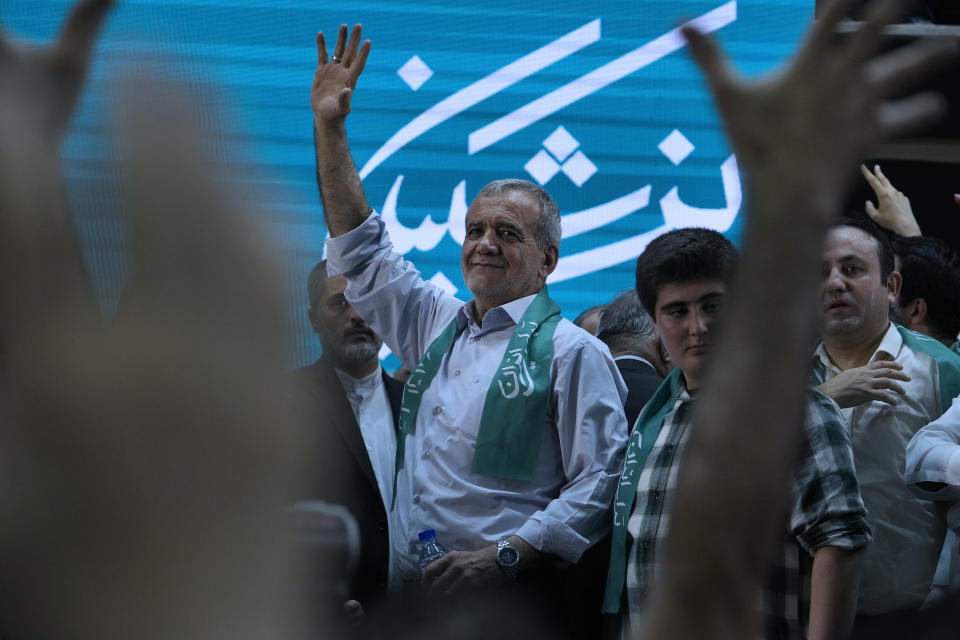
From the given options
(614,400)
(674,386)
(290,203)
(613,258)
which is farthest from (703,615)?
(613,258)

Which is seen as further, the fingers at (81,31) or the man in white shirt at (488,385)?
the man in white shirt at (488,385)

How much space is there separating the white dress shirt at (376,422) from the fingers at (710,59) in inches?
72.5

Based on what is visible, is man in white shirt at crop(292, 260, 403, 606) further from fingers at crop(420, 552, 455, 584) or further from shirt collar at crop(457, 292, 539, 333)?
shirt collar at crop(457, 292, 539, 333)

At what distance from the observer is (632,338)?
2928mm

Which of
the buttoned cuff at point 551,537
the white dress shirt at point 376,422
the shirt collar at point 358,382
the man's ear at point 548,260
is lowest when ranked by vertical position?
the buttoned cuff at point 551,537

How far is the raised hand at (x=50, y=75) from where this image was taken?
0.51m

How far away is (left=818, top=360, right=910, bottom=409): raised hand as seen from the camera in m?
1.95

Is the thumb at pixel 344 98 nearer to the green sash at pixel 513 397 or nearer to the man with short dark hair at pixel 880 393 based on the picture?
the green sash at pixel 513 397

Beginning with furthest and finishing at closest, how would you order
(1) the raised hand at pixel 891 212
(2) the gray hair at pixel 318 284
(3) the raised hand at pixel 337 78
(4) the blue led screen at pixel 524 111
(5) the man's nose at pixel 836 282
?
(4) the blue led screen at pixel 524 111 → (1) the raised hand at pixel 891 212 → (2) the gray hair at pixel 318 284 → (3) the raised hand at pixel 337 78 → (5) the man's nose at pixel 836 282


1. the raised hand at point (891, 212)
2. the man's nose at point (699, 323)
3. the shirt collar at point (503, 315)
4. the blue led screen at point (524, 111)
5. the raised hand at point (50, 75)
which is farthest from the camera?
the blue led screen at point (524, 111)

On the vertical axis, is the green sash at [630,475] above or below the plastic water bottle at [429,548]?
above

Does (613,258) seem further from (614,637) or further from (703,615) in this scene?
(703,615)

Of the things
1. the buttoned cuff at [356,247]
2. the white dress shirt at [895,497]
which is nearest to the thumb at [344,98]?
the buttoned cuff at [356,247]

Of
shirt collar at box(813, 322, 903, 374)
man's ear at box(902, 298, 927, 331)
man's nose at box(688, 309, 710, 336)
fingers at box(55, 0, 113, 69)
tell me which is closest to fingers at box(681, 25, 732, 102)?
fingers at box(55, 0, 113, 69)
